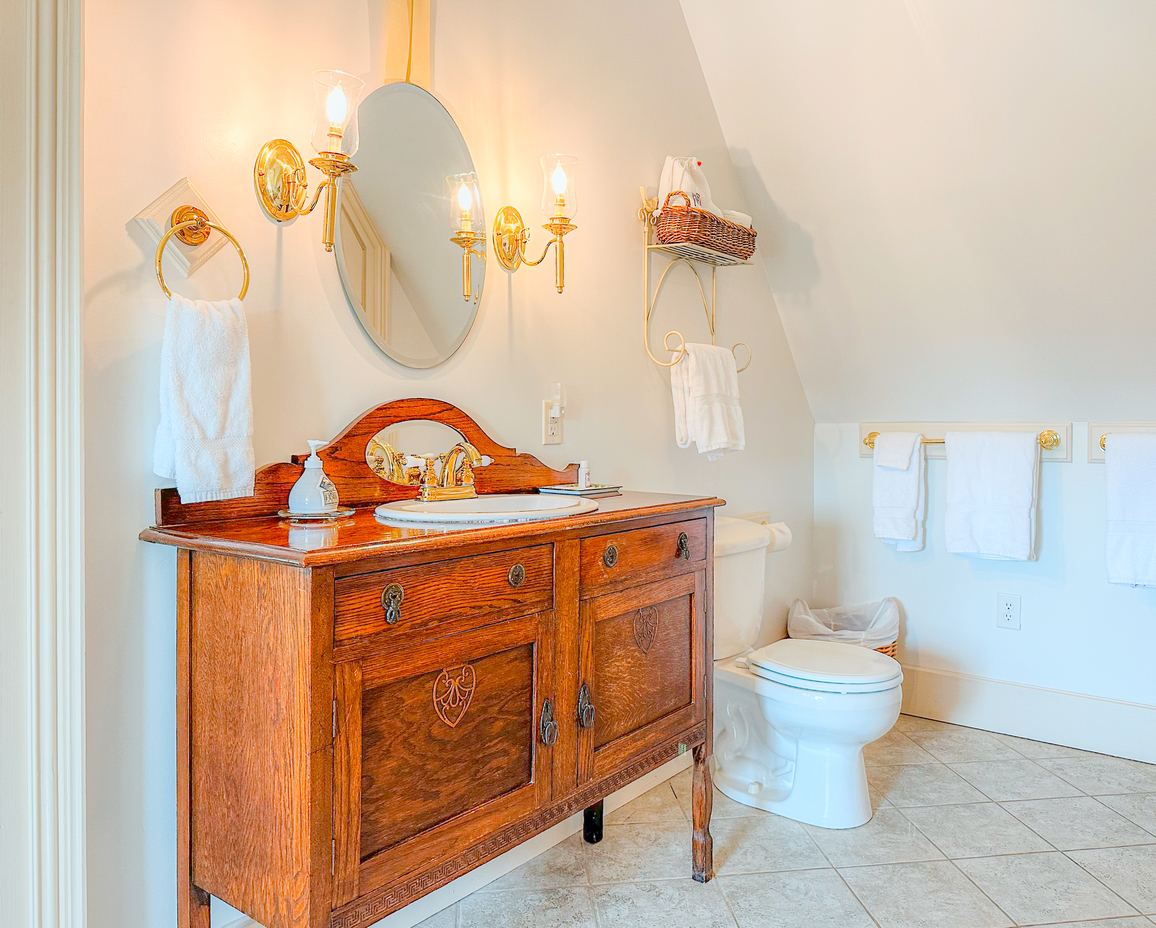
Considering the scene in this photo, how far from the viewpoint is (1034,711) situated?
9.50 feet

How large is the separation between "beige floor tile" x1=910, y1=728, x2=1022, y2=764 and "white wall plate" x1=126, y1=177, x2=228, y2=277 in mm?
2548

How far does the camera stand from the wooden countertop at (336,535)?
1.10 m

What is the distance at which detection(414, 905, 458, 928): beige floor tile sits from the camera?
5.73ft

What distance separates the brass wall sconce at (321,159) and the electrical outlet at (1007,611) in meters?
2.59

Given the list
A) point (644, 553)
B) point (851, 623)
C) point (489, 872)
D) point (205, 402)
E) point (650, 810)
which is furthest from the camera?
point (851, 623)

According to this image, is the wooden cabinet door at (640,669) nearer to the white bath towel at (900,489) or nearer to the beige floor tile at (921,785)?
the beige floor tile at (921,785)

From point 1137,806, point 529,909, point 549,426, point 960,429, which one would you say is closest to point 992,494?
point 960,429

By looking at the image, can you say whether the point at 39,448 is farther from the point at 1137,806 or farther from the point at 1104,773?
the point at 1104,773

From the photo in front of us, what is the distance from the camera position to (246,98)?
4.68 ft

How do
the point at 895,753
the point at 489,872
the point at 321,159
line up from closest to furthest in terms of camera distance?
1. the point at 321,159
2. the point at 489,872
3. the point at 895,753

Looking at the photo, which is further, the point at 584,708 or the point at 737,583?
the point at 737,583

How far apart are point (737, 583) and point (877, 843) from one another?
2.46ft

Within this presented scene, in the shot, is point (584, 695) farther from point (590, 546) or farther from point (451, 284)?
point (451, 284)

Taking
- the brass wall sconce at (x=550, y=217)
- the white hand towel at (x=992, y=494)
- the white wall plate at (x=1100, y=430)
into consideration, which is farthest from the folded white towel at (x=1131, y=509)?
the brass wall sconce at (x=550, y=217)
